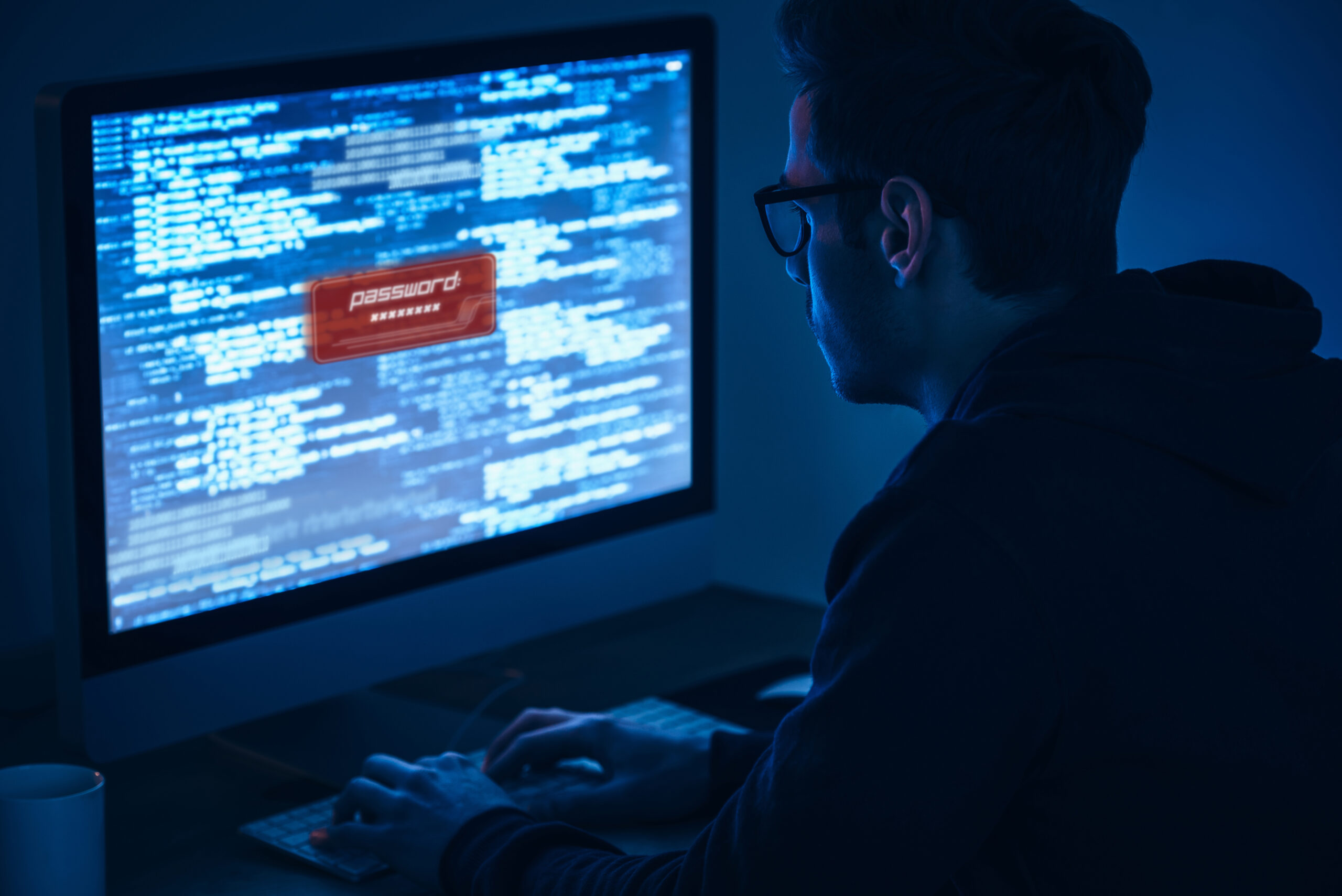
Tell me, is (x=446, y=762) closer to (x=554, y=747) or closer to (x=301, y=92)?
(x=554, y=747)

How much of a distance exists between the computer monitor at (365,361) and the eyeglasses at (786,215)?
34 centimetres

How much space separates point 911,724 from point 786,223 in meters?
0.42

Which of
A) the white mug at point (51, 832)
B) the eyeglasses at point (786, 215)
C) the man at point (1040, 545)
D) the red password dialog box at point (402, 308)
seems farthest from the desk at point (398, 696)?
the eyeglasses at point (786, 215)

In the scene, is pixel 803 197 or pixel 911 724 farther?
pixel 803 197

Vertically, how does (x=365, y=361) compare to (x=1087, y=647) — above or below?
above

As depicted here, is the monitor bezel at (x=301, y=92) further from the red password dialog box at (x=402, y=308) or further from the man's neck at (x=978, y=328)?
the man's neck at (x=978, y=328)

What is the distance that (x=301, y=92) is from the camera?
3.70 ft

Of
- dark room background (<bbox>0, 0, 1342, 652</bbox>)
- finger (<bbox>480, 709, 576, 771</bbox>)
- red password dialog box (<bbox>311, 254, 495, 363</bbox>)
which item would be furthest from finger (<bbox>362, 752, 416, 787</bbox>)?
dark room background (<bbox>0, 0, 1342, 652</bbox>)

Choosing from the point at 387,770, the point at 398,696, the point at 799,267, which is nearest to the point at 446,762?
the point at 387,770

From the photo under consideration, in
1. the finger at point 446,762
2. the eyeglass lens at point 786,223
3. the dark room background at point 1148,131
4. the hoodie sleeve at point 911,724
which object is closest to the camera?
the hoodie sleeve at point 911,724

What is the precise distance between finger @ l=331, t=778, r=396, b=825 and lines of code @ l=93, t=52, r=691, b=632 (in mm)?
194

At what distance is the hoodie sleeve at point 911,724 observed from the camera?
732 mm

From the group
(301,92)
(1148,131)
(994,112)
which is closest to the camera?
(994,112)

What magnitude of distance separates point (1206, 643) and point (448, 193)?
75cm
